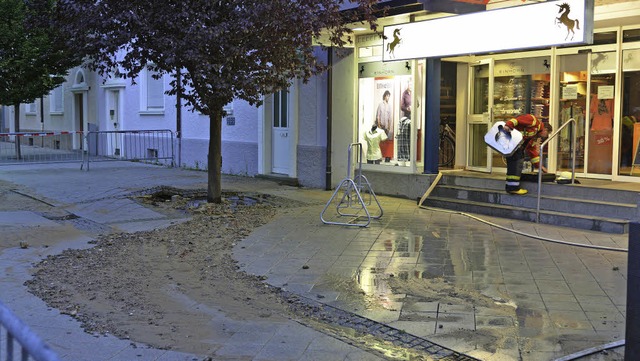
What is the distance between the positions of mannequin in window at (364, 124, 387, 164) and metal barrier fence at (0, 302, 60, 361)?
38.5ft

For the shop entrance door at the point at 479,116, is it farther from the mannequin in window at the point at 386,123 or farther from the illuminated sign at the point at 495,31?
the illuminated sign at the point at 495,31

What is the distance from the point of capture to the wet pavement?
17.0 feet

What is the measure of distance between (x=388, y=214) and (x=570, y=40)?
4059 millimetres

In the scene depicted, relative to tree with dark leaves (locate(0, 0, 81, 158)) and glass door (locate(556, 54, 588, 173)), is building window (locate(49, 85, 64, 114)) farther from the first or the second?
glass door (locate(556, 54, 588, 173))

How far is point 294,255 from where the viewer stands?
8.34 metres

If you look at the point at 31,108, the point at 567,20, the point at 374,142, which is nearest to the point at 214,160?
the point at 374,142

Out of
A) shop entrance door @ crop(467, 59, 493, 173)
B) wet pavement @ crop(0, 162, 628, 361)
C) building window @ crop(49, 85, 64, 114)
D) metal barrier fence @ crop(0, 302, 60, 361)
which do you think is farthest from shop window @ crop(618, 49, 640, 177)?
building window @ crop(49, 85, 64, 114)

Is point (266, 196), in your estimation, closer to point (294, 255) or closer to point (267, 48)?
point (267, 48)

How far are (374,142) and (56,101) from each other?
18.7 metres

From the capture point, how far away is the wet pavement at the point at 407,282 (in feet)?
17.0

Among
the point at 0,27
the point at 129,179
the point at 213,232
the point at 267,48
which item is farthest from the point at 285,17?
the point at 0,27

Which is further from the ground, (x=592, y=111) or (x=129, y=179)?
(x=592, y=111)

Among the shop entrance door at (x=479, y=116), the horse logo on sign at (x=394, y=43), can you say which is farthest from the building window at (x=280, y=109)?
the shop entrance door at (x=479, y=116)

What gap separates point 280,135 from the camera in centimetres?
1619
